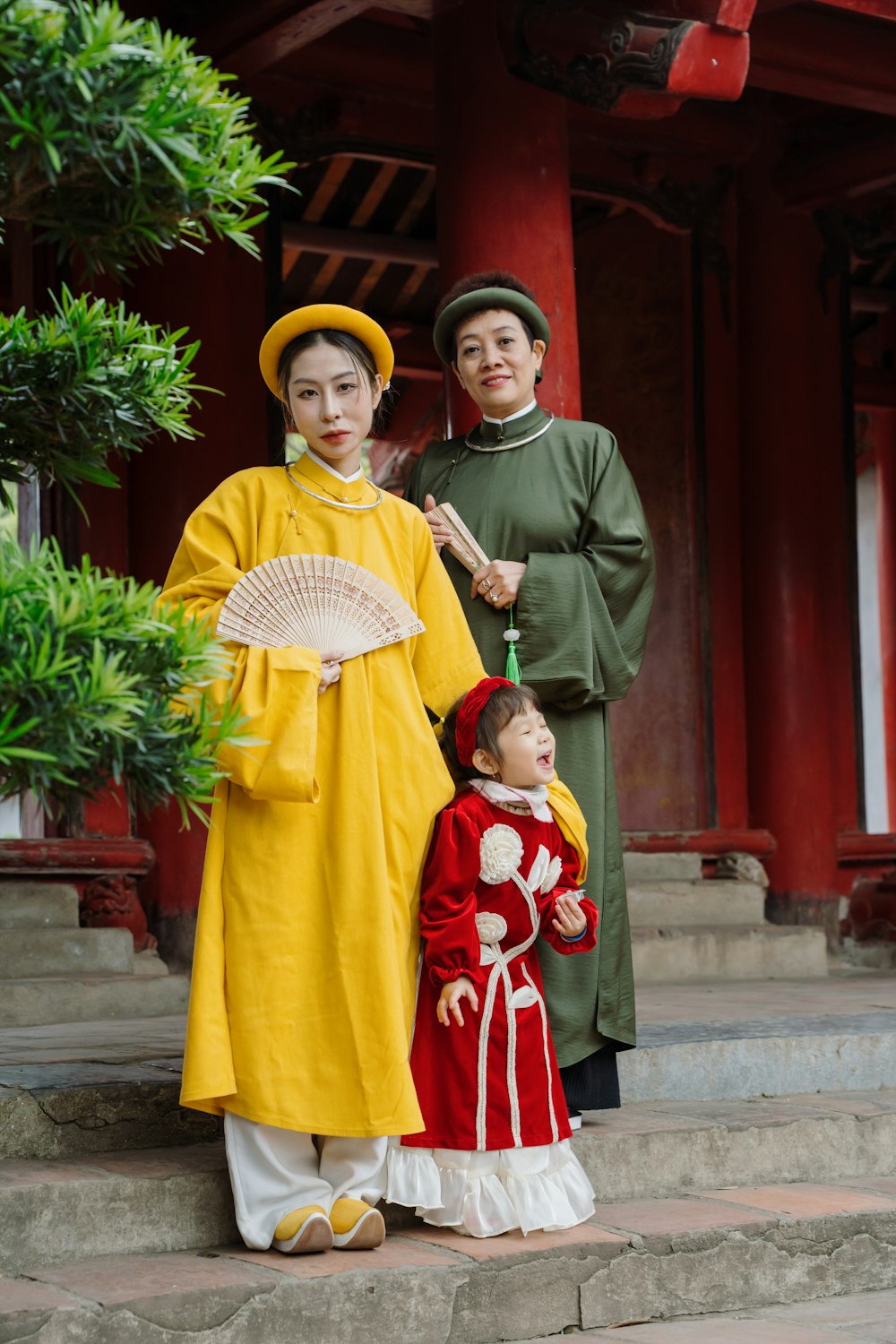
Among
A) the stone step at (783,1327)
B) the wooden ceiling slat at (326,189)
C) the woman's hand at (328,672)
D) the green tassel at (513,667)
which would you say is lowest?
the stone step at (783,1327)

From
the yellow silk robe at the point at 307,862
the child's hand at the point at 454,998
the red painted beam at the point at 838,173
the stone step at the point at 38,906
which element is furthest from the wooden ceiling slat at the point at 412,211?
the child's hand at the point at 454,998

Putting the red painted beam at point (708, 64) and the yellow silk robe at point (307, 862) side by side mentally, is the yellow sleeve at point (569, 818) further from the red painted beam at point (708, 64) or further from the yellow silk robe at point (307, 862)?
the red painted beam at point (708, 64)

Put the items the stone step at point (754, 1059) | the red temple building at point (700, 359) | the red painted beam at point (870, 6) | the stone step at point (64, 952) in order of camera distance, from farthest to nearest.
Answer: the red temple building at point (700, 359) < the stone step at point (64, 952) < the red painted beam at point (870, 6) < the stone step at point (754, 1059)

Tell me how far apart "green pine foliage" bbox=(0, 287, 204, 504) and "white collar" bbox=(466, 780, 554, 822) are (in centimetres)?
117

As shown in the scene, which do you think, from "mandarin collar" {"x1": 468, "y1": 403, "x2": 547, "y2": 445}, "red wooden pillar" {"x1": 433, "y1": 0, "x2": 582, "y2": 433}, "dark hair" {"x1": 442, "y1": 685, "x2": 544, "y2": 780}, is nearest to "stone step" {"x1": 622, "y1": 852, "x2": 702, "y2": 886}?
"red wooden pillar" {"x1": 433, "y1": 0, "x2": 582, "y2": 433}

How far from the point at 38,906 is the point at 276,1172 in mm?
2986

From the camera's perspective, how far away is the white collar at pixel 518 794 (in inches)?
128

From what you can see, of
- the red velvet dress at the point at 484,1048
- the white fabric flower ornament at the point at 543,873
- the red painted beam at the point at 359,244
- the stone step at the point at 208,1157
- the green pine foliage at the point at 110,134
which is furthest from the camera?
the red painted beam at the point at 359,244

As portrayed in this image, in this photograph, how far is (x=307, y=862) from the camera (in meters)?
3.07

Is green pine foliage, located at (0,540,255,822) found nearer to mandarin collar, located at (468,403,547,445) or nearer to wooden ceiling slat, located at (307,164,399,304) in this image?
mandarin collar, located at (468,403,547,445)

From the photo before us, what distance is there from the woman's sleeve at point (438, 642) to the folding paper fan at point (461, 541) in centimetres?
24

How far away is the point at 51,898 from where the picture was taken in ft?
19.2

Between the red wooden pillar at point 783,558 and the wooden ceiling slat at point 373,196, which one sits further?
the wooden ceiling slat at point 373,196

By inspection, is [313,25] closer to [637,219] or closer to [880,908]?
[637,219]
